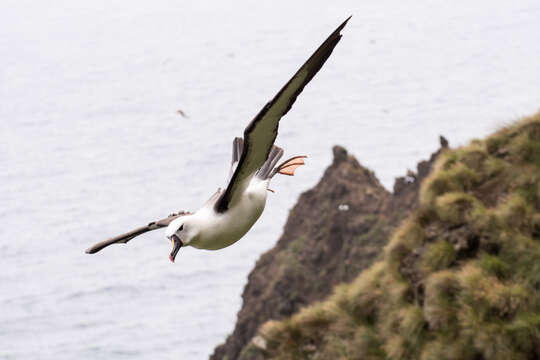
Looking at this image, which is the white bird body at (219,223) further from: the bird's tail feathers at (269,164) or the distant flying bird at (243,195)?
the bird's tail feathers at (269,164)

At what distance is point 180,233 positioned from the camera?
3516 millimetres

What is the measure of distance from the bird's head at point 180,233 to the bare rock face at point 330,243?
43.1ft

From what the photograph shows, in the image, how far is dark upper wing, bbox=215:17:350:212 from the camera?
10.0ft

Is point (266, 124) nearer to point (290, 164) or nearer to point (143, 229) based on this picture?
point (143, 229)

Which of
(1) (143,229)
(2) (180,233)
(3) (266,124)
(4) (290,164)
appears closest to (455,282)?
(4) (290,164)

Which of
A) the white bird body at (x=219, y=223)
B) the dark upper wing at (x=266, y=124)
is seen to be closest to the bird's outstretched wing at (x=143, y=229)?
the white bird body at (x=219, y=223)

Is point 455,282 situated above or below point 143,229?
below

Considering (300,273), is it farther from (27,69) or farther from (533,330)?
(27,69)

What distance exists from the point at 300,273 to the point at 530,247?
518cm

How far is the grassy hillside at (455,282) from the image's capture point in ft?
41.9

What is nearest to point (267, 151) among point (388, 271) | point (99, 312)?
point (388, 271)

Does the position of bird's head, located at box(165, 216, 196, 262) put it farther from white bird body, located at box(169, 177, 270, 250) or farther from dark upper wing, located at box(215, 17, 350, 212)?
dark upper wing, located at box(215, 17, 350, 212)

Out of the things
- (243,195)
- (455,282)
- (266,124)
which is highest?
(266,124)

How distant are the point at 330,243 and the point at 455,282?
4378mm
